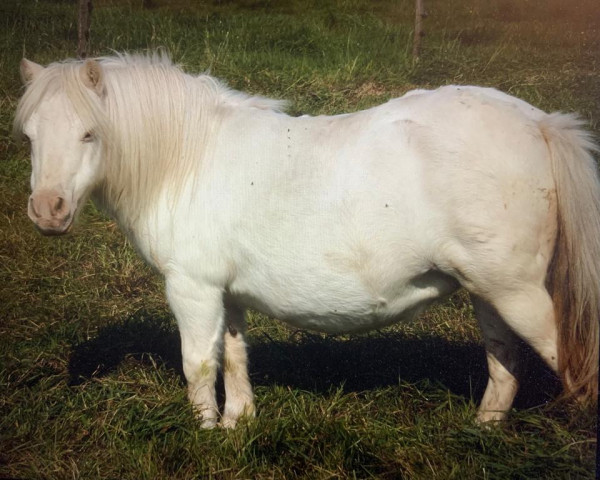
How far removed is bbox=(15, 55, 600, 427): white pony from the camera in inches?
119

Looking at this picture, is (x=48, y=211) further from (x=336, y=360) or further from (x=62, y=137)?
(x=336, y=360)

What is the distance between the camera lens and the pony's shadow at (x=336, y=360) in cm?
405

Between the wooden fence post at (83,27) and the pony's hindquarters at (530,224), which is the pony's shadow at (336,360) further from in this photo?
the wooden fence post at (83,27)

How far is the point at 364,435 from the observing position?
3416mm

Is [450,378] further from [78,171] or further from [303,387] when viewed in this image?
[78,171]

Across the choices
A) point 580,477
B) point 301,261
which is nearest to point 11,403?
point 301,261

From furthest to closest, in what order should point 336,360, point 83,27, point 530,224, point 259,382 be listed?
1. point 83,27
2. point 336,360
3. point 259,382
4. point 530,224

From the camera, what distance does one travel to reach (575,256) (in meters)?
3.09

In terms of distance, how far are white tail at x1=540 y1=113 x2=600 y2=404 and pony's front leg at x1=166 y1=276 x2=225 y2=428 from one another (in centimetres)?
157

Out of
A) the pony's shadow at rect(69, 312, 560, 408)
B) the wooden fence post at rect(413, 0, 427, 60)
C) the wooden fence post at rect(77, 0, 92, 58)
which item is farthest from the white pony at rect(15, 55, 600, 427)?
the wooden fence post at rect(413, 0, 427, 60)

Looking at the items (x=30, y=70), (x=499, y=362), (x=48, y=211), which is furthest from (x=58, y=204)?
(x=499, y=362)

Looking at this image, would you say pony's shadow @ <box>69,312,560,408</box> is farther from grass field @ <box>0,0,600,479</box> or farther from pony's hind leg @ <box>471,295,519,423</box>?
pony's hind leg @ <box>471,295,519,423</box>

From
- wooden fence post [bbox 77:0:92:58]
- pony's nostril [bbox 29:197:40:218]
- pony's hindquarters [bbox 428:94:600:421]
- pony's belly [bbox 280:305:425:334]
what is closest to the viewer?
pony's hindquarters [bbox 428:94:600:421]

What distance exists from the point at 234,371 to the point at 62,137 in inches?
59.5
